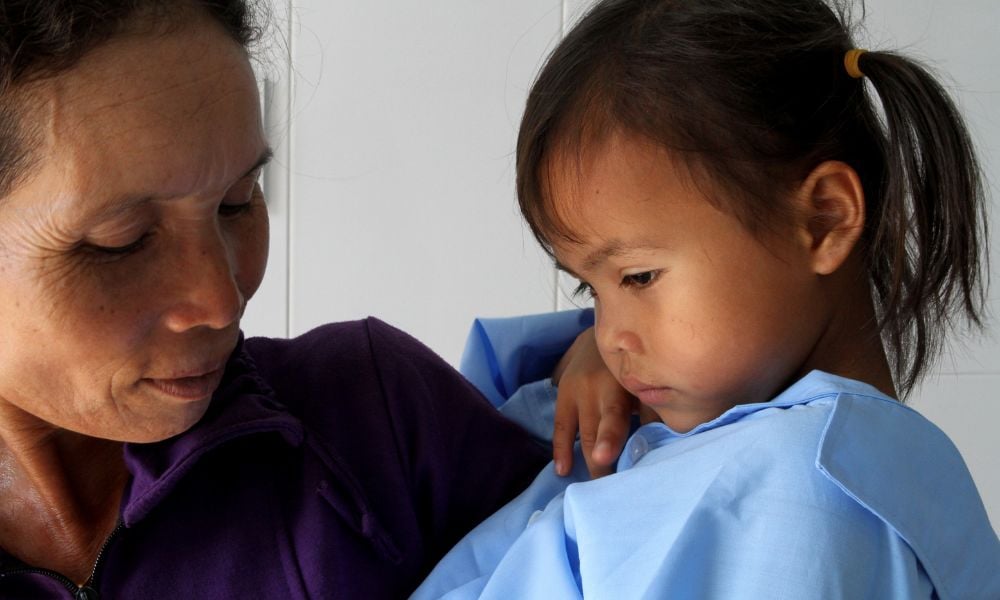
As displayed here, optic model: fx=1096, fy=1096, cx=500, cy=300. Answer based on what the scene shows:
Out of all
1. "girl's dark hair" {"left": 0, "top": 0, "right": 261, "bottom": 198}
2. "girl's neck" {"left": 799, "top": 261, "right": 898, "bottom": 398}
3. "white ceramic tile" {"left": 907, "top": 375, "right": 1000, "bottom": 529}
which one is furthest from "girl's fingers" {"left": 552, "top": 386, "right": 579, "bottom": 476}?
"white ceramic tile" {"left": 907, "top": 375, "right": 1000, "bottom": 529}

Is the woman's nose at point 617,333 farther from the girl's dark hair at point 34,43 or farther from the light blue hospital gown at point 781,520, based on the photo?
the girl's dark hair at point 34,43

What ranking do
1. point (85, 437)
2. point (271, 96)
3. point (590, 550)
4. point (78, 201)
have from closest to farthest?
point (78, 201) < point (590, 550) < point (85, 437) < point (271, 96)

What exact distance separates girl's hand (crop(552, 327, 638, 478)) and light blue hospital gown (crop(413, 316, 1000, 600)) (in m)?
0.10

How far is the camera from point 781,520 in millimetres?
893

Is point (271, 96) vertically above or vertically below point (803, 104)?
below

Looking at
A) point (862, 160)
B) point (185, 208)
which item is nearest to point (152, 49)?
point (185, 208)

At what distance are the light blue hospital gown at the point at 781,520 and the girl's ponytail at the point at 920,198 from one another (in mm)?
165

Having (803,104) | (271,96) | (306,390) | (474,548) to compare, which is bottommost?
(474,548)

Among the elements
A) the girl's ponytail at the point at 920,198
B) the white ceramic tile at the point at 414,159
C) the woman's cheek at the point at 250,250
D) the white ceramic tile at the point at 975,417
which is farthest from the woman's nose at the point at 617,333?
the white ceramic tile at the point at 975,417

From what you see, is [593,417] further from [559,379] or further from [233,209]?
[233,209]

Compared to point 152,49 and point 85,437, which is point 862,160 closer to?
point 152,49

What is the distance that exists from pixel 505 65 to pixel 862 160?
139 centimetres

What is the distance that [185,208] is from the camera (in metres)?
0.90

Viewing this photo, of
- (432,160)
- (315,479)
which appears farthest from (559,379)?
(432,160)
